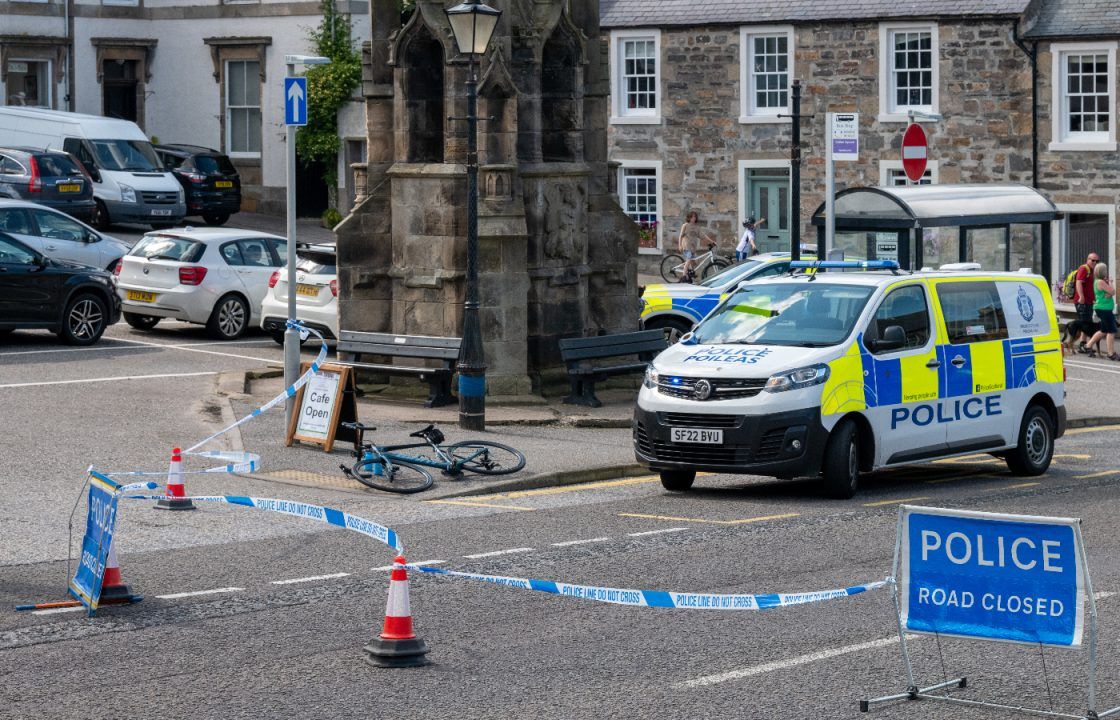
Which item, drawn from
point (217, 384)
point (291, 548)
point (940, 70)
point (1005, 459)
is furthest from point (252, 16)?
point (291, 548)

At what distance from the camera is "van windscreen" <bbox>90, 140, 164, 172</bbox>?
139ft

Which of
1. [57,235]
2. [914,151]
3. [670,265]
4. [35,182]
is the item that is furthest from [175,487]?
[670,265]

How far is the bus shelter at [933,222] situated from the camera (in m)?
28.0

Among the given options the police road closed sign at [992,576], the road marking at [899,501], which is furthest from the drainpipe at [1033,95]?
the police road closed sign at [992,576]

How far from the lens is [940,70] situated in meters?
38.2

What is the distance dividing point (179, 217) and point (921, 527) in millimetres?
35358

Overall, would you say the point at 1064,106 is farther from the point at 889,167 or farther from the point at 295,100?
the point at 295,100

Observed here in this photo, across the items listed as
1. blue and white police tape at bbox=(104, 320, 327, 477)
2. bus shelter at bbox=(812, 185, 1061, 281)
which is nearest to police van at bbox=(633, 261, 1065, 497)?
blue and white police tape at bbox=(104, 320, 327, 477)

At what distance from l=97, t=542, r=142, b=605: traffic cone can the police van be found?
582 centimetres

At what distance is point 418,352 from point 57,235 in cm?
1153

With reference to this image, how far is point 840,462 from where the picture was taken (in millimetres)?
15297

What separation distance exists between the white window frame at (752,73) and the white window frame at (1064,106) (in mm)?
5628

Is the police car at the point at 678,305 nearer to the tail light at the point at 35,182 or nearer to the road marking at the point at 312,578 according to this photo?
the road marking at the point at 312,578

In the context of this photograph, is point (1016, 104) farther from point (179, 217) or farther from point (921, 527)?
point (921, 527)
